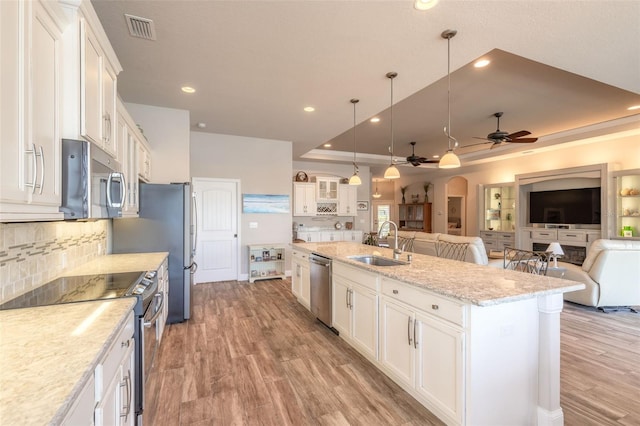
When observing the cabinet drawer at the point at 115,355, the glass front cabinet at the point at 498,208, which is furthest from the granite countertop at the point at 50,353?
the glass front cabinet at the point at 498,208

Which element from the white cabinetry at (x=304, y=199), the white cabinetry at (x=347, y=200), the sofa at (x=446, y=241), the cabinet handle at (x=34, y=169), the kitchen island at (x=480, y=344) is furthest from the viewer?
the white cabinetry at (x=347, y=200)

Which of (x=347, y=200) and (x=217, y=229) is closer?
(x=217, y=229)

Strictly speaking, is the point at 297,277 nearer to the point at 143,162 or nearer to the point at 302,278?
the point at 302,278

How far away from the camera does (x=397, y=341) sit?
222cm

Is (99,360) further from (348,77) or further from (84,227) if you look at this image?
(348,77)

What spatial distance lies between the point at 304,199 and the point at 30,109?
6445mm

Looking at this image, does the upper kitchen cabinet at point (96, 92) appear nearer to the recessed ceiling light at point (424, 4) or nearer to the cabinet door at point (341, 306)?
the recessed ceiling light at point (424, 4)

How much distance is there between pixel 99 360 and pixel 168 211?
2.81 m

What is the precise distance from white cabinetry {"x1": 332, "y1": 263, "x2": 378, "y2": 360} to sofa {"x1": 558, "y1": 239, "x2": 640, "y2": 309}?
3499mm

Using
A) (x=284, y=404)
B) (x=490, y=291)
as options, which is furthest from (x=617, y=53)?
(x=284, y=404)

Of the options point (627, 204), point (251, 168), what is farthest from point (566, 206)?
point (251, 168)

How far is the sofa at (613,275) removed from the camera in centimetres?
388

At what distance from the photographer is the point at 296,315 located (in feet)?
13.0

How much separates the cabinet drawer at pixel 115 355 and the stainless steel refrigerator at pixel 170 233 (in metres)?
2.17
